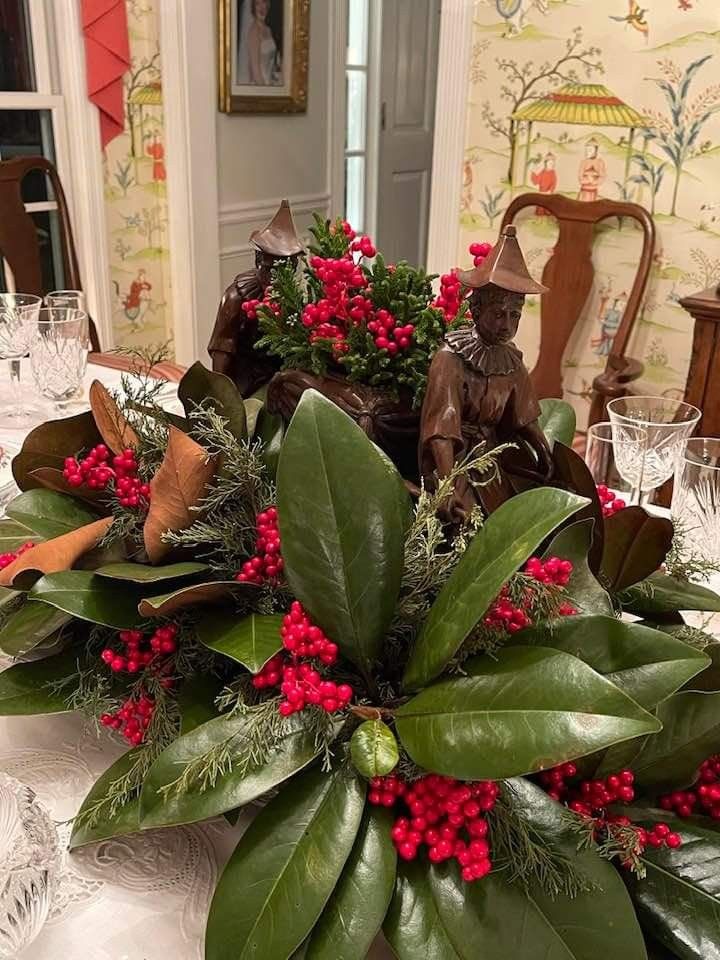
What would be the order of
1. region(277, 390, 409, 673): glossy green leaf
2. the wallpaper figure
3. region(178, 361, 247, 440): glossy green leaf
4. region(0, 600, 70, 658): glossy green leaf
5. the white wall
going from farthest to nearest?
1. the white wall
2. the wallpaper figure
3. region(178, 361, 247, 440): glossy green leaf
4. region(0, 600, 70, 658): glossy green leaf
5. region(277, 390, 409, 673): glossy green leaf

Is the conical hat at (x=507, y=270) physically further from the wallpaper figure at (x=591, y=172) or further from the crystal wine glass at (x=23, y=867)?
the wallpaper figure at (x=591, y=172)

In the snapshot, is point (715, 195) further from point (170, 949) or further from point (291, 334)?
point (170, 949)

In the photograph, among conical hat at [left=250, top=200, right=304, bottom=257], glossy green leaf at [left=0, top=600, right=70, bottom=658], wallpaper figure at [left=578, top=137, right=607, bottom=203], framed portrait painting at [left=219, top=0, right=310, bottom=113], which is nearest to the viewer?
glossy green leaf at [left=0, top=600, right=70, bottom=658]

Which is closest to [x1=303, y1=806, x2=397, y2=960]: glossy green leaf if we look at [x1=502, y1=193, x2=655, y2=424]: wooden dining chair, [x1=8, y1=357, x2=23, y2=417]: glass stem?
[x1=8, y1=357, x2=23, y2=417]: glass stem

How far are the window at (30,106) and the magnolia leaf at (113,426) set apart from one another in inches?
85.8

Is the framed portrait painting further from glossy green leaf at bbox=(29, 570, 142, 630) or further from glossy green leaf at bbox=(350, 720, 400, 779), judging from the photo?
glossy green leaf at bbox=(350, 720, 400, 779)

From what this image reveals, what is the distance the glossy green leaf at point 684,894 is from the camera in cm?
51

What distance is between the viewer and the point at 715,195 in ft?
7.32

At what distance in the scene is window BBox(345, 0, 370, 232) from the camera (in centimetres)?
396

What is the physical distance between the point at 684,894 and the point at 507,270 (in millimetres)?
414

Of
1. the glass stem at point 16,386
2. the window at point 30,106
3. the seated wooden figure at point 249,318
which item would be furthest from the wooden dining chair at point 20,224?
the seated wooden figure at point 249,318

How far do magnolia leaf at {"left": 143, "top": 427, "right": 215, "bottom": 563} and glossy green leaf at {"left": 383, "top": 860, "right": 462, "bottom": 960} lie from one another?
0.27 m

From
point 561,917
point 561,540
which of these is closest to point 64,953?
point 561,917

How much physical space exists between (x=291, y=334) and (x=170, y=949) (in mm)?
486
